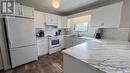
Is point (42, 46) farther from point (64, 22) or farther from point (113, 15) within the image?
point (113, 15)

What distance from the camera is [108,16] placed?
241 centimetres

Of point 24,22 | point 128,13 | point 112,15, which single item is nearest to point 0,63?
point 24,22

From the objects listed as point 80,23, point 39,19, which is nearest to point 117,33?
point 80,23

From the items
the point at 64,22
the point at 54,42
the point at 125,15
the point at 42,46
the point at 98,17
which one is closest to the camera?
the point at 125,15

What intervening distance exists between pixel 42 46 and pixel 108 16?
287cm

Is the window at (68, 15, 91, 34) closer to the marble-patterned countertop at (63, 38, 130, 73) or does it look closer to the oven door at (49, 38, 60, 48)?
the oven door at (49, 38, 60, 48)

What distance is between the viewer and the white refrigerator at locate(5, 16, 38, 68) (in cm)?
211

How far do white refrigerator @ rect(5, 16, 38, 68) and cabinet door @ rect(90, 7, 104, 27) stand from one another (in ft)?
7.92

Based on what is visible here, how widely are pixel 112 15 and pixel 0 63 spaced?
12.6 feet

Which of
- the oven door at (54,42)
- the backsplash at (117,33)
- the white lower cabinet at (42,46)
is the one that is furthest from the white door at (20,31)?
the backsplash at (117,33)

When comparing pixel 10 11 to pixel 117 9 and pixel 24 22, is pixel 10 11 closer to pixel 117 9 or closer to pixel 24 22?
pixel 24 22

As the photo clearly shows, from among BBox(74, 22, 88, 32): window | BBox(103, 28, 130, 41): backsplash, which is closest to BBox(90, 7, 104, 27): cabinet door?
BBox(103, 28, 130, 41): backsplash

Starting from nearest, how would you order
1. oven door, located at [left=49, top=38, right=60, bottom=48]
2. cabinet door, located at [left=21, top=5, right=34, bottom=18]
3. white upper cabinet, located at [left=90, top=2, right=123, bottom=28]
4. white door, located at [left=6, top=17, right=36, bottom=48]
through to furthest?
white door, located at [left=6, top=17, right=36, bottom=48] < white upper cabinet, located at [left=90, top=2, right=123, bottom=28] < cabinet door, located at [left=21, top=5, right=34, bottom=18] < oven door, located at [left=49, top=38, right=60, bottom=48]

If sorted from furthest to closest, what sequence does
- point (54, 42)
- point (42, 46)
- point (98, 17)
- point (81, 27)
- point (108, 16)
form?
point (81, 27) → point (54, 42) → point (42, 46) → point (98, 17) → point (108, 16)
